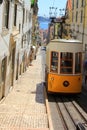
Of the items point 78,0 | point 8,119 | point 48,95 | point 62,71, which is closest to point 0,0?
point 8,119

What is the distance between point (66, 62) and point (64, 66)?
24 cm

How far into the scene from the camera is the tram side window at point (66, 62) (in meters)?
21.4

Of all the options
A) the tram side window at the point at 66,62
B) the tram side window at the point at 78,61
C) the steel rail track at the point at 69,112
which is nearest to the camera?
the steel rail track at the point at 69,112

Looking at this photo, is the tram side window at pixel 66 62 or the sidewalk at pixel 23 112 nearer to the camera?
the sidewalk at pixel 23 112

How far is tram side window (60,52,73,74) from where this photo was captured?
2141 cm

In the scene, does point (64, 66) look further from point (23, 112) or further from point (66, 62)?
point (23, 112)

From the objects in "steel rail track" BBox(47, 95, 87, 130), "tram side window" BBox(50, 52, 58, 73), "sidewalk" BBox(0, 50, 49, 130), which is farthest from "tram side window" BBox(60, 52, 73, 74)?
"sidewalk" BBox(0, 50, 49, 130)

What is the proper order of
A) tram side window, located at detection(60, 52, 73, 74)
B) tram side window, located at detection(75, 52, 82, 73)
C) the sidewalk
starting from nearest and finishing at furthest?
the sidewalk
tram side window, located at detection(60, 52, 73, 74)
tram side window, located at detection(75, 52, 82, 73)

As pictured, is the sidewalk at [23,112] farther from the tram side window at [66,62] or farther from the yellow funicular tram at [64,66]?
the tram side window at [66,62]

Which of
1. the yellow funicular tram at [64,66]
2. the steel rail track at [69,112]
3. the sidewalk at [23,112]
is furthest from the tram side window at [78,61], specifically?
the sidewalk at [23,112]

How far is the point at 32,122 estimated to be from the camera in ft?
46.8

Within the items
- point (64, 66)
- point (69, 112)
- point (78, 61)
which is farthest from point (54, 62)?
point (69, 112)

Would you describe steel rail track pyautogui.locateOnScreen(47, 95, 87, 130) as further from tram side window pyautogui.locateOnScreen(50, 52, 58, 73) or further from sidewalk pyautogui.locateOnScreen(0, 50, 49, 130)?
tram side window pyautogui.locateOnScreen(50, 52, 58, 73)

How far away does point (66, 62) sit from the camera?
21.4m
